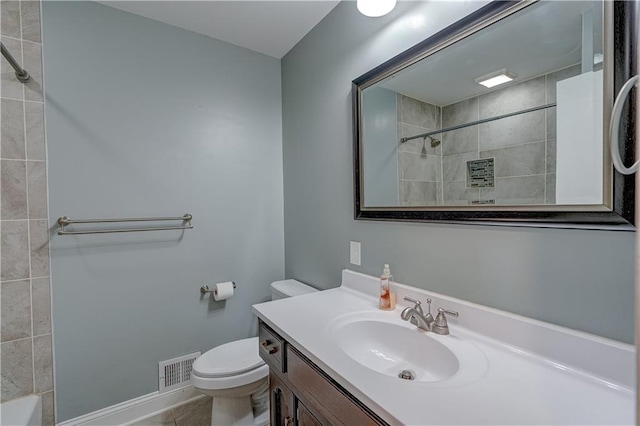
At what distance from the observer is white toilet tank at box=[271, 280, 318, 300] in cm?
182

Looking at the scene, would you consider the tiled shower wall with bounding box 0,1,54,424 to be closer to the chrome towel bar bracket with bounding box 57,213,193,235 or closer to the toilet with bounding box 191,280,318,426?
the chrome towel bar bracket with bounding box 57,213,193,235

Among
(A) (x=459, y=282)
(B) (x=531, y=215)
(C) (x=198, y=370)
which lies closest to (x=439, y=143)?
(B) (x=531, y=215)

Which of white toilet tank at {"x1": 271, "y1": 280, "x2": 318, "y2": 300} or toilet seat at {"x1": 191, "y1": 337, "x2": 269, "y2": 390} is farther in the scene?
white toilet tank at {"x1": 271, "y1": 280, "x2": 318, "y2": 300}

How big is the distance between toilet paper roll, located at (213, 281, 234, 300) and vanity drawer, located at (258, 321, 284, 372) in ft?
2.45

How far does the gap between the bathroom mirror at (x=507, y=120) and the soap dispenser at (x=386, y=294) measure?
0.26 meters

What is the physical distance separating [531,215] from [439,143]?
0.44 meters

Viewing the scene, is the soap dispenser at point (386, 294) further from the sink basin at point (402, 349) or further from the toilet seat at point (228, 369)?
the toilet seat at point (228, 369)

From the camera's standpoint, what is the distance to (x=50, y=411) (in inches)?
58.7

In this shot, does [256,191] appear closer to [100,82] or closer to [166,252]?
[166,252]

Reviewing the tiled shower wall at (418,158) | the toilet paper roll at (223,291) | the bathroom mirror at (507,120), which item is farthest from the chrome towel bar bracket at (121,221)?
the tiled shower wall at (418,158)

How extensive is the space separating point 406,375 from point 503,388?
1.08 ft

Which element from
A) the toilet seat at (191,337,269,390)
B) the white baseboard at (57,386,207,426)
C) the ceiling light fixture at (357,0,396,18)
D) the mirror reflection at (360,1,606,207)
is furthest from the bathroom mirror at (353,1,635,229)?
the white baseboard at (57,386,207,426)

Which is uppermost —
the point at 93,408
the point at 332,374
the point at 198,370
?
the point at 332,374

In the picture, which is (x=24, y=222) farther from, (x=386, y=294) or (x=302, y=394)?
A: (x=386, y=294)
